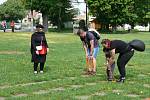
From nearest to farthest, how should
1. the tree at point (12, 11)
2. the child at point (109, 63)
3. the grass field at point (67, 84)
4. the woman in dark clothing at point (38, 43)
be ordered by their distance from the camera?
the grass field at point (67, 84), the child at point (109, 63), the woman in dark clothing at point (38, 43), the tree at point (12, 11)

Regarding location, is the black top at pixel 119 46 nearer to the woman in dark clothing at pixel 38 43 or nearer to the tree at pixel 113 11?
the woman in dark clothing at pixel 38 43

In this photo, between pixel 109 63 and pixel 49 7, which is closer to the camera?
pixel 109 63

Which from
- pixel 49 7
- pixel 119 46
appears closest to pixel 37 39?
pixel 119 46

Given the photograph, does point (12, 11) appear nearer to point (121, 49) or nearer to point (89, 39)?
point (89, 39)

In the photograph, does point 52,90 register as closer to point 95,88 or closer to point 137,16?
point 95,88

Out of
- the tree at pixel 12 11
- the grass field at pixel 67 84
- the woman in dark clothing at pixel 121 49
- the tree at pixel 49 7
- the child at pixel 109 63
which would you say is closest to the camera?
the grass field at pixel 67 84

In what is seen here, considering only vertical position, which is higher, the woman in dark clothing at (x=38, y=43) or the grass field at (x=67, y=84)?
the woman in dark clothing at (x=38, y=43)

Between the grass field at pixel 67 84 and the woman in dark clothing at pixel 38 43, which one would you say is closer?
the grass field at pixel 67 84

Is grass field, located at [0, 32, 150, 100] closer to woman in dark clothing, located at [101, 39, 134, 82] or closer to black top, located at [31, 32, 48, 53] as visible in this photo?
woman in dark clothing, located at [101, 39, 134, 82]

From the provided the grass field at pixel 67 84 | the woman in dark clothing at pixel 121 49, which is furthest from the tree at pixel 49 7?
the woman in dark clothing at pixel 121 49

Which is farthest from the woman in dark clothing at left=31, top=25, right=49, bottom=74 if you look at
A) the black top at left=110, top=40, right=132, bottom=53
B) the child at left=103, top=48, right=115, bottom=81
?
the black top at left=110, top=40, right=132, bottom=53

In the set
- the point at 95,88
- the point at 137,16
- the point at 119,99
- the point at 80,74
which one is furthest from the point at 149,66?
the point at 137,16

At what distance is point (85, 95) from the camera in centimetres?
1088

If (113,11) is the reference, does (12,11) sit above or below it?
below
